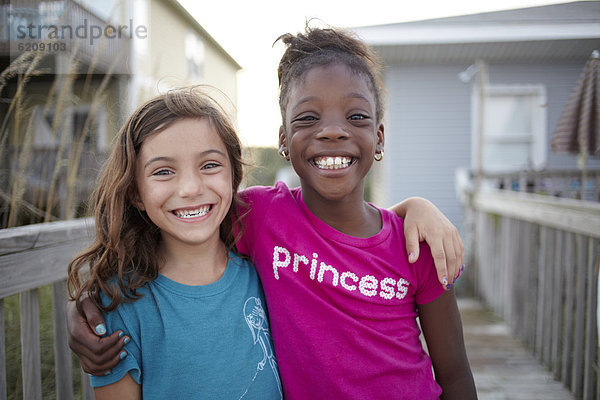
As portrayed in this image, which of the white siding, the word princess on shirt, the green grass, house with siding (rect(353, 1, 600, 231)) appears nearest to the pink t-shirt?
the word princess on shirt

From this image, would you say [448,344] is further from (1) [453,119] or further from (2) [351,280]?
(1) [453,119]

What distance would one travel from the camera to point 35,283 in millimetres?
1544

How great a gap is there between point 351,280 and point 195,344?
21.2 inches

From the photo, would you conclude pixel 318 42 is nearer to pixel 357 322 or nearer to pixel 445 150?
pixel 357 322

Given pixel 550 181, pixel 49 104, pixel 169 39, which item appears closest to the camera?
pixel 49 104

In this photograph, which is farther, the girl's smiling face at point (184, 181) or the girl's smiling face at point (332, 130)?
the girl's smiling face at point (332, 130)

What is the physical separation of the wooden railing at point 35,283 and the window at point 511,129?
739 centimetres

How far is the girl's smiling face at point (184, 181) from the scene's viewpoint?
1451 mm

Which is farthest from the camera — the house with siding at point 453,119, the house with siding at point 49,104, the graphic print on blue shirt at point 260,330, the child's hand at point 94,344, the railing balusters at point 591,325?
the house with siding at point 453,119

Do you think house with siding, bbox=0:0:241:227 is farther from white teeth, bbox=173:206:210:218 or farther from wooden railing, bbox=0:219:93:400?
white teeth, bbox=173:206:210:218

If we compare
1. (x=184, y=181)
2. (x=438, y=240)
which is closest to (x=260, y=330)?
(x=184, y=181)

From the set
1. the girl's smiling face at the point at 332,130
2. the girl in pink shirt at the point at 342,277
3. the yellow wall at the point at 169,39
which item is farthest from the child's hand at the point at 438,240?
the yellow wall at the point at 169,39

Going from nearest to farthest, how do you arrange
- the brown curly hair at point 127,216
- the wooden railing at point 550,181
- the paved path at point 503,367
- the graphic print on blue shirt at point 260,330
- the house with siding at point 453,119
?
the brown curly hair at point 127,216 < the graphic print on blue shirt at point 260,330 < the paved path at point 503,367 < the wooden railing at point 550,181 < the house with siding at point 453,119

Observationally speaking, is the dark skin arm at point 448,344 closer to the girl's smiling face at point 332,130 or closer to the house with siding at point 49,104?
the girl's smiling face at point 332,130
